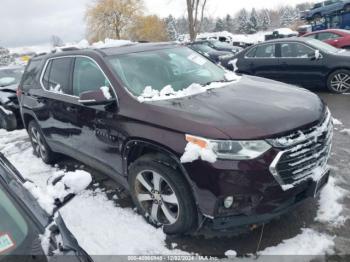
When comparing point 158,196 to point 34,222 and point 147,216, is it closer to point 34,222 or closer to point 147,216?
point 147,216

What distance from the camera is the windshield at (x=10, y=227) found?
5.11 feet

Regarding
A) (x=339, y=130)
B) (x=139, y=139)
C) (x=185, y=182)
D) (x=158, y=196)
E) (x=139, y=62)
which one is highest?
(x=139, y=62)

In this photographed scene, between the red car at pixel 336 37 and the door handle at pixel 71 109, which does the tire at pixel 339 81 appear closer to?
the red car at pixel 336 37

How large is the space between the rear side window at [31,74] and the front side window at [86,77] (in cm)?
145

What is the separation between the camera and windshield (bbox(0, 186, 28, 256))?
156 centimetres

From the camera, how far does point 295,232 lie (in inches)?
126

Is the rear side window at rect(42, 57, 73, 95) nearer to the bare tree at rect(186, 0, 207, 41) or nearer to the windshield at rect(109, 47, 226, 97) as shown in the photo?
the windshield at rect(109, 47, 226, 97)

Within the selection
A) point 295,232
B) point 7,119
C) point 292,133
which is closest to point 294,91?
point 292,133

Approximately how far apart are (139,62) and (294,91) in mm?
1725

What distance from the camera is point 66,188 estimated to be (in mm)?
1871

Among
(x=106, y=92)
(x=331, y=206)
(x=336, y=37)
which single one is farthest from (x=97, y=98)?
(x=336, y=37)

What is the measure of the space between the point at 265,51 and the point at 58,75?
Answer: 6373 mm

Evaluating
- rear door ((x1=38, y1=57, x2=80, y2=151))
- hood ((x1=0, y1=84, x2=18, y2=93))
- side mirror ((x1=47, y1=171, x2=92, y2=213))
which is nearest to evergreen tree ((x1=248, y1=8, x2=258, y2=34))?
hood ((x1=0, y1=84, x2=18, y2=93))

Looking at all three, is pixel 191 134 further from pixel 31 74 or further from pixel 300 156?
pixel 31 74
